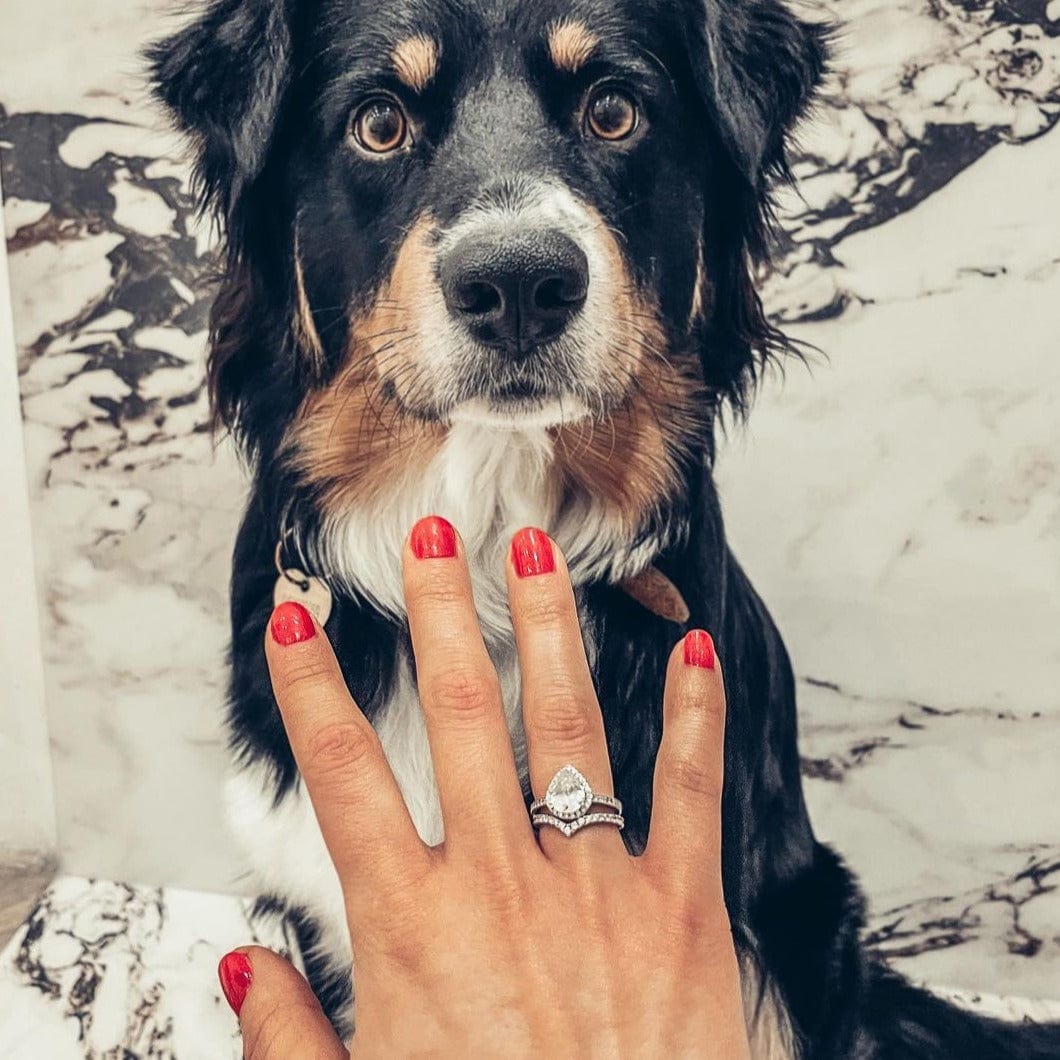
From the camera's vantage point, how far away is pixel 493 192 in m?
0.73

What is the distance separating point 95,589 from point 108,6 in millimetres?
563

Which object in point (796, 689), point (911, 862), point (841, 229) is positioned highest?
point (841, 229)

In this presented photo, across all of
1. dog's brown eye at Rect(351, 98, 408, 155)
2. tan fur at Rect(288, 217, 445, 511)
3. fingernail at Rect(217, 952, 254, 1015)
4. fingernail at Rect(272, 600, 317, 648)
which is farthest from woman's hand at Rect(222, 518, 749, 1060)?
dog's brown eye at Rect(351, 98, 408, 155)

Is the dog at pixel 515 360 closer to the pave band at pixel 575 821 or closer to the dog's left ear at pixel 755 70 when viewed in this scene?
the dog's left ear at pixel 755 70

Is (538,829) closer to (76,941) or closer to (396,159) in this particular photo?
(396,159)

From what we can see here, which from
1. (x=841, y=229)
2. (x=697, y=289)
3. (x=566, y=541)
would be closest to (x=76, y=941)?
(x=566, y=541)

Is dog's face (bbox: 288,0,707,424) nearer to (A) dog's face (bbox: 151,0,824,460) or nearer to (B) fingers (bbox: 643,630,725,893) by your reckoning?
(A) dog's face (bbox: 151,0,824,460)

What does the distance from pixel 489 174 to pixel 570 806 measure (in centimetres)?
45

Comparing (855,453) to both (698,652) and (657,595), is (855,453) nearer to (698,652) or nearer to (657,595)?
(657,595)

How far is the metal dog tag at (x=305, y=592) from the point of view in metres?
0.91

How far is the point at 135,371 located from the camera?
100 cm

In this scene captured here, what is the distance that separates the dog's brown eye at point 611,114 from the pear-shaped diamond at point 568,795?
0.49m

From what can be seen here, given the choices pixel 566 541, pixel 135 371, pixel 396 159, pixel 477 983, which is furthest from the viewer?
pixel 135 371

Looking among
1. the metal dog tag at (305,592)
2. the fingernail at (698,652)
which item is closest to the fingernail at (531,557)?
the fingernail at (698,652)
